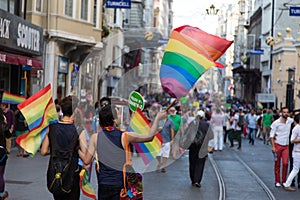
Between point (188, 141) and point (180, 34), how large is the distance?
3964mm

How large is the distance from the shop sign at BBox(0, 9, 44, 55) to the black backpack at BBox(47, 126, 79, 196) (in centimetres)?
1223

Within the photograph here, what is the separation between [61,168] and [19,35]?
551 inches

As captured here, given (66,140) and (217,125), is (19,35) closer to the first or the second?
(217,125)

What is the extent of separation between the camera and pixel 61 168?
6871 mm

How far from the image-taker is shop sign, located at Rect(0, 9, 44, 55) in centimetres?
1886

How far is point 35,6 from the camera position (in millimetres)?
24328

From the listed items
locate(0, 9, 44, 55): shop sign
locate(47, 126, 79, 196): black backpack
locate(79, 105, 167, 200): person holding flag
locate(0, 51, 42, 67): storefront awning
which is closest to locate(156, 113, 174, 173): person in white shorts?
locate(0, 51, 42, 67): storefront awning

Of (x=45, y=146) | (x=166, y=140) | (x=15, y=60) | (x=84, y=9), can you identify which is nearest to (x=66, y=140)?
(x=45, y=146)

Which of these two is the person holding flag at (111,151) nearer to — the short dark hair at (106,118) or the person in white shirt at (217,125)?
the short dark hair at (106,118)

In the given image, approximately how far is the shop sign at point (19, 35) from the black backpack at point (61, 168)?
481 inches

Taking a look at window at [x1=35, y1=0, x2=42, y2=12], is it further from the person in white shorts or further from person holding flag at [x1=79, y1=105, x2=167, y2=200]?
person holding flag at [x1=79, y1=105, x2=167, y2=200]

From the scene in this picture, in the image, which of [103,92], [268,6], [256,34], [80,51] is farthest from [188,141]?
[256,34]

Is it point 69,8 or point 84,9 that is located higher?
point 84,9

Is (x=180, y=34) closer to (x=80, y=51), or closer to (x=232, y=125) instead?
(x=232, y=125)
